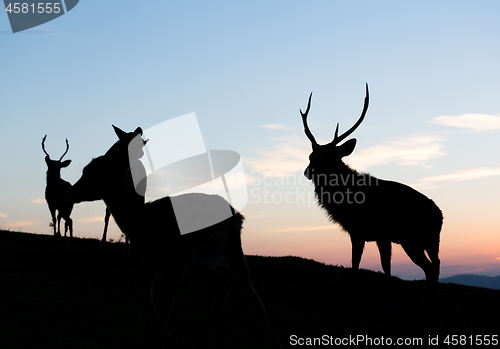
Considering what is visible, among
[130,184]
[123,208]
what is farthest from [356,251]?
[123,208]

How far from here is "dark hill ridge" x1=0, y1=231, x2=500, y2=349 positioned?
301 inches

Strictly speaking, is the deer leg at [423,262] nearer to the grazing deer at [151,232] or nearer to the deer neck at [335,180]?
the deer neck at [335,180]

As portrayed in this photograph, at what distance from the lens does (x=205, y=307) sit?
9.56 metres

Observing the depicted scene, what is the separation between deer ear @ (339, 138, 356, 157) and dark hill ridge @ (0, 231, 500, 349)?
328 cm

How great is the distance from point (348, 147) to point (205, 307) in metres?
4.96

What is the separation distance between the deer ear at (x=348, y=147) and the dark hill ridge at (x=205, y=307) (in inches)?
129

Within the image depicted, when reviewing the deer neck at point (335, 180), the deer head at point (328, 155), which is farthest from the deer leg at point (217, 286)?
the deer neck at point (335, 180)

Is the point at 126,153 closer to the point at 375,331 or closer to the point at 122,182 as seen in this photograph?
the point at 122,182

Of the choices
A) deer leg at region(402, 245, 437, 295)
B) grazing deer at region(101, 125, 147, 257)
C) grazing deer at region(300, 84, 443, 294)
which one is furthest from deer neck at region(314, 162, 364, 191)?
grazing deer at region(101, 125, 147, 257)

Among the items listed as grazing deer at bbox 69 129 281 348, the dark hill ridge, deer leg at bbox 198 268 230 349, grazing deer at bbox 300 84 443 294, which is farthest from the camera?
grazing deer at bbox 300 84 443 294

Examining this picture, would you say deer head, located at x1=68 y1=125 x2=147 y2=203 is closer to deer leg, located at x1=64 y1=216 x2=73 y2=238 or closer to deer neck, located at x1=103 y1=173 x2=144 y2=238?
deer neck, located at x1=103 y1=173 x2=144 y2=238

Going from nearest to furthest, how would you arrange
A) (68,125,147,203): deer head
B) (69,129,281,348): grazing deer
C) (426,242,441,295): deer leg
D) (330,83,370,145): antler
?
1. (69,129,281,348): grazing deer
2. (68,125,147,203): deer head
3. (426,242,441,295): deer leg
4. (330,83,370,145): antler
